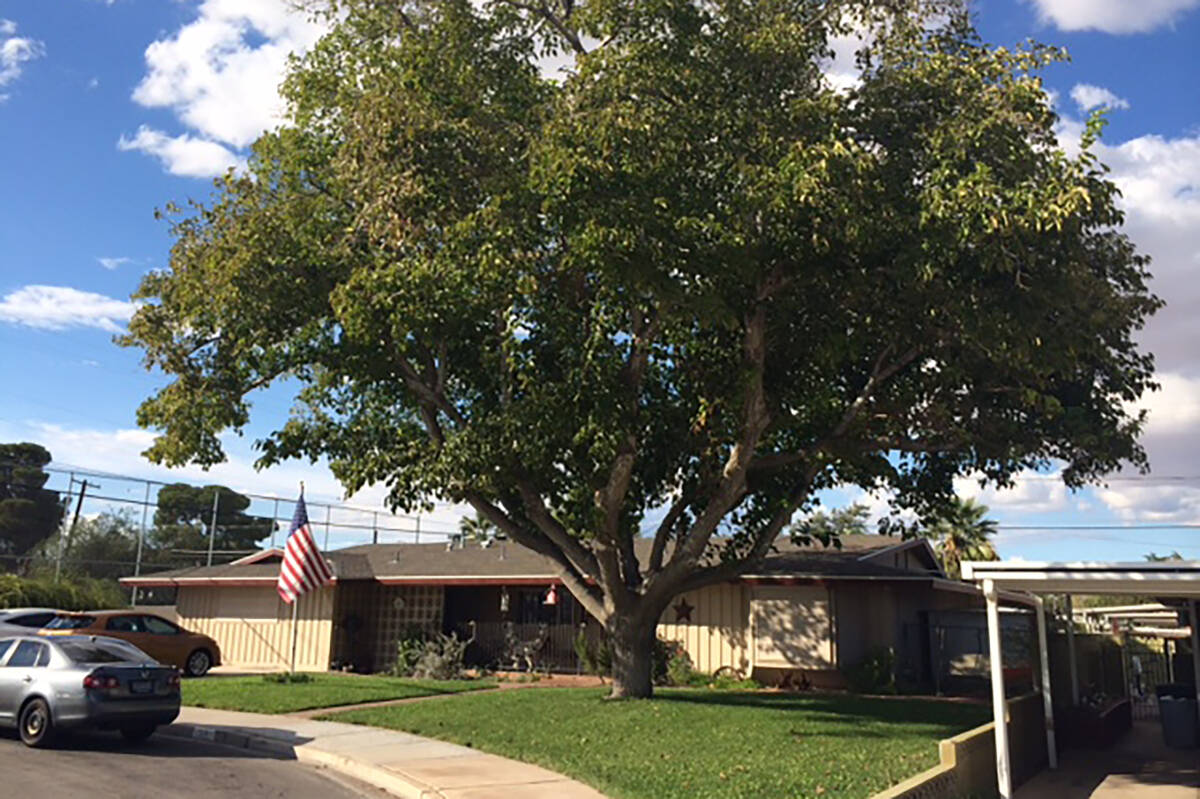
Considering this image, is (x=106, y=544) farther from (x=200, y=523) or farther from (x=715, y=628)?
(x=715, y=628)

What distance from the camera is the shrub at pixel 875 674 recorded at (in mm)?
23578

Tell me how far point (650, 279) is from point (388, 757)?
7.47 meters

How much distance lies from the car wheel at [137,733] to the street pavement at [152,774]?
150 mm

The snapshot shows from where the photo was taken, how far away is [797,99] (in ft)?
53.8

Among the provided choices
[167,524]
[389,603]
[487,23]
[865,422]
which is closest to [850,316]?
[865,422]

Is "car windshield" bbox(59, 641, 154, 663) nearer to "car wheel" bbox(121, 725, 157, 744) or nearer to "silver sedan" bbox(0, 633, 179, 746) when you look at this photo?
"silver sedan" bbox(0, 633, 179, 746)

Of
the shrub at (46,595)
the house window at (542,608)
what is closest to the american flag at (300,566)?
the house window at (542,608)

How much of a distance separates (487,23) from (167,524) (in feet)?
227

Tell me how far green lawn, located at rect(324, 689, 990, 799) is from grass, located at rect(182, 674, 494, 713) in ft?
5.32

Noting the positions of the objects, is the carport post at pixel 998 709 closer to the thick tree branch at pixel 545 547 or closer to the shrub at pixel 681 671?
the thick tree branch at pixel 545 547

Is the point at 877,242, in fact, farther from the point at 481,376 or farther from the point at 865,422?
the point at 481,376

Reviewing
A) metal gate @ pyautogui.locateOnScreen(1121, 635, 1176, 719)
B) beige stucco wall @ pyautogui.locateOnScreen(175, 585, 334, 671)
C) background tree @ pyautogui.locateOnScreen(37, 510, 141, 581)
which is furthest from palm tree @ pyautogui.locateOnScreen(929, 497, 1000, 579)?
background tree @ pyautogui.locateOnScreen(37, 510, 141, 581)

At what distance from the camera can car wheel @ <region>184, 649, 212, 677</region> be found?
→ 84.2 ft

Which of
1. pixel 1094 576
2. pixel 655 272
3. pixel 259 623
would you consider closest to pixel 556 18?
pixel 655 272
